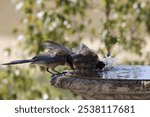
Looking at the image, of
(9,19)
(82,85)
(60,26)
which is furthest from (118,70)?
(9,19)

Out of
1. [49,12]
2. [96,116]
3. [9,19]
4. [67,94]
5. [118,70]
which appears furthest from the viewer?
[9,19]

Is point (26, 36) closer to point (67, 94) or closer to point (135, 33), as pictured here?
point (67, 94)

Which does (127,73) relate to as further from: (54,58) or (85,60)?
(54,58)

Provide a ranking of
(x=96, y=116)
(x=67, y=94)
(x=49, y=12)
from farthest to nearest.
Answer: (x=67, y=94) < (x=49, y=12) < (x=96, y=116)

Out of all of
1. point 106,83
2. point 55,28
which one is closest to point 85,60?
point 106,83

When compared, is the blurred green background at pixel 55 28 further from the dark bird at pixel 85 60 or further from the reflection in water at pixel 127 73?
the dark bird at pixel 85 60

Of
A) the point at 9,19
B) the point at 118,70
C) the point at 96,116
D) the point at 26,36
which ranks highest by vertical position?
the point at 9,19

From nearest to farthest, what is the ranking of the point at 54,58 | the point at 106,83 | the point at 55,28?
the point at 106,83 → the point at 54,58 → the point at 55,28

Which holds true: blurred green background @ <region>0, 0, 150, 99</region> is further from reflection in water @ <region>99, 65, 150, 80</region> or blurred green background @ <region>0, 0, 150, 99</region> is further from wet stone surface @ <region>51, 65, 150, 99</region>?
wet stone surface @ <region>51, 65, 150, 99</region>
